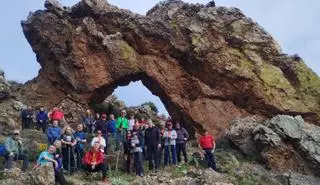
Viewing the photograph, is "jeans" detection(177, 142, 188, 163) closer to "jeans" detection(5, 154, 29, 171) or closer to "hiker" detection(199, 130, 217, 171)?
"hiker" detection(199, 130, 217, 171)

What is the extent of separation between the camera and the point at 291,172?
26.7m

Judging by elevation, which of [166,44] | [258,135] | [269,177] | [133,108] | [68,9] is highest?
[68,9]

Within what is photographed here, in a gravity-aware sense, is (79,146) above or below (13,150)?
above

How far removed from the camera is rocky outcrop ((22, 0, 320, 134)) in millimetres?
32406

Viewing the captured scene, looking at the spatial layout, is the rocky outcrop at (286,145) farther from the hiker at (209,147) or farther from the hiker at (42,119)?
the hiker at (42,119)

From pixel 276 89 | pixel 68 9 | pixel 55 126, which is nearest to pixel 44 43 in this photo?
pixel 68 9

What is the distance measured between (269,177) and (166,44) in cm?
1171

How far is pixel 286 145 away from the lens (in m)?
27.5

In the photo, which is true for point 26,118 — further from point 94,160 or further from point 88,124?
point 94,160

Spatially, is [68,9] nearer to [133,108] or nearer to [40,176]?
[133,108]

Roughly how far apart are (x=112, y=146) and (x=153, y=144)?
137 inches

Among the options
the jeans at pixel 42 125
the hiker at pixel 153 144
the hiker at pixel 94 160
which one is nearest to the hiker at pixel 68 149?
the hiker at pixel 94 160

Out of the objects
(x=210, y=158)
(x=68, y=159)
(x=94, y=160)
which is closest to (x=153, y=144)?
(x=210, y=158)

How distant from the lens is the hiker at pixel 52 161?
18.9m
